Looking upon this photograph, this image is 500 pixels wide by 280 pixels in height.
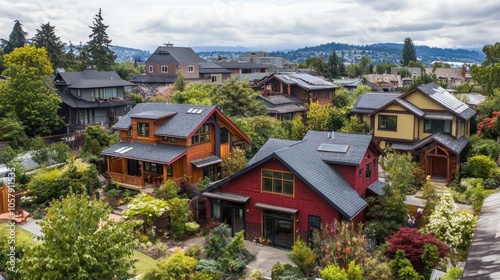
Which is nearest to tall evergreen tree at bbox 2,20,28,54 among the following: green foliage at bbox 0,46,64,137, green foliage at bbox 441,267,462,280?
green foliage at bbox 0,46,64,137

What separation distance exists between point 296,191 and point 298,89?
122 feet

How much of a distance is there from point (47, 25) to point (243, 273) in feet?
208

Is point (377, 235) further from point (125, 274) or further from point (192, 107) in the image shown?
point (192, 107)

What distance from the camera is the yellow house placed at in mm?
37094

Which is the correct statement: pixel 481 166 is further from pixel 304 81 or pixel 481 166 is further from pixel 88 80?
pixel 88 80

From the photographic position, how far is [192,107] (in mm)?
34188

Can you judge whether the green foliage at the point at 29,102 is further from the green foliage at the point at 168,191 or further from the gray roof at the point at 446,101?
the gray roof at the point at 446,101

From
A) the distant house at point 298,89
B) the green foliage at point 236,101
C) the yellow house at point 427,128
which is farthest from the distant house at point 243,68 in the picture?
the yellow house at point 427,128

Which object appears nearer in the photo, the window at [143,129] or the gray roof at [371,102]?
the window at [143,129]

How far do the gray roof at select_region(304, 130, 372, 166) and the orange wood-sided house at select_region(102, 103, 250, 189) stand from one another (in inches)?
319

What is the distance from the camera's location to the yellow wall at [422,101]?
39056 millimetres

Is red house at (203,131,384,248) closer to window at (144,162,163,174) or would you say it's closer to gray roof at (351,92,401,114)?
window at (144,162,163,174)

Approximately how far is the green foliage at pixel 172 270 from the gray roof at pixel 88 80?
3463cm

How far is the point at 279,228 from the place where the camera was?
79.7 ft
